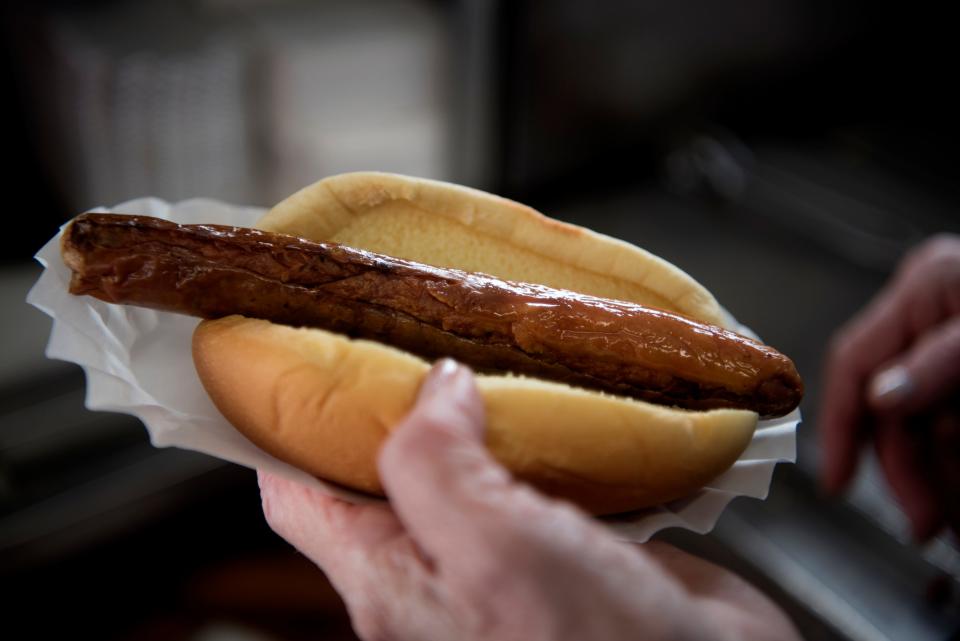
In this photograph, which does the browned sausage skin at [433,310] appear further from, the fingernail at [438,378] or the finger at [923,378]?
the finger at [923,378]

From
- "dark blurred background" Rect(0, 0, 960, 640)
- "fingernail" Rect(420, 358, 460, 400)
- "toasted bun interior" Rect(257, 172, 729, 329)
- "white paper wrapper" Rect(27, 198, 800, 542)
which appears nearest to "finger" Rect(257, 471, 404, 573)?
"white paper wrapper" Rect(27, 198, 800, 542)

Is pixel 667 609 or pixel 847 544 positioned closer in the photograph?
pixel 667 609

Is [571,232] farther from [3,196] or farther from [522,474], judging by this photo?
[3,196]

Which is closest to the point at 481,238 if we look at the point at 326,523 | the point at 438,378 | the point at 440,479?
the point at 438,378

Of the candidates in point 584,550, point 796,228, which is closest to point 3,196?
point 584,550

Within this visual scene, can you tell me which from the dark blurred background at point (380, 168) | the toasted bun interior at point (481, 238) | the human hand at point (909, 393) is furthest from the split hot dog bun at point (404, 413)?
the human hand at point (909, 393)

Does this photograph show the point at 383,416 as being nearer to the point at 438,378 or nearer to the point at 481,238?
the point at 438,378
